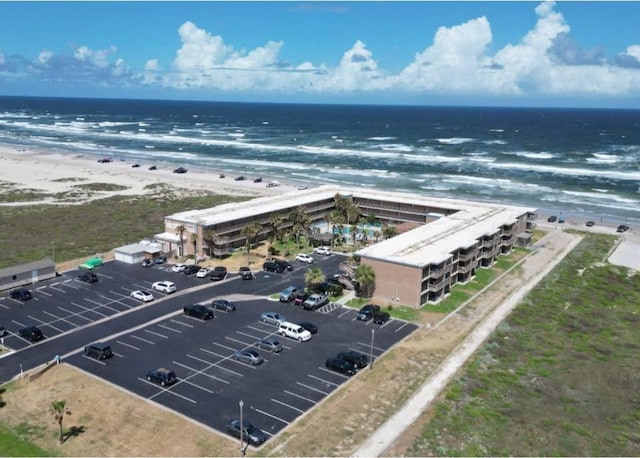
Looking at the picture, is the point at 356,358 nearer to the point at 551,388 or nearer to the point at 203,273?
the point at 551,388

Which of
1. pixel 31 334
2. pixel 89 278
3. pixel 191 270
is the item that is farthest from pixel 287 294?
pixel 31 334

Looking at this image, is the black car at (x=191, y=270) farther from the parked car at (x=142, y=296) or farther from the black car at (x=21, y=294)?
the black car at (x=21, y=294)

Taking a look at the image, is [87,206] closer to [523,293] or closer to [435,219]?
[435,219]

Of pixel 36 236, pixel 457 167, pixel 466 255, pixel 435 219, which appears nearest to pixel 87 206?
pixel 36 236

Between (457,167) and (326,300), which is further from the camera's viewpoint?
(457,167)

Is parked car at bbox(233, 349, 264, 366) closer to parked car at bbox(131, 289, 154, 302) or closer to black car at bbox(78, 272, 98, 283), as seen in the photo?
parked car at bbox(131, 289, 154, 302)
